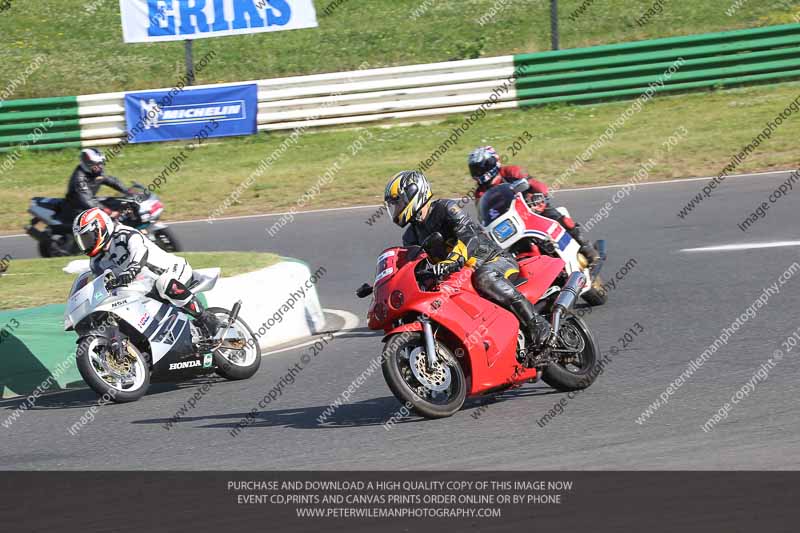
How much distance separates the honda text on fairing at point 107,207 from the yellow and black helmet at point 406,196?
8.04 metres

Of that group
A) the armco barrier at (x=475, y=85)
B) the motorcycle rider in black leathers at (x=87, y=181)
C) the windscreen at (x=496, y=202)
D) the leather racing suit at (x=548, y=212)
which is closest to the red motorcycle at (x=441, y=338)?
the windscreen at (x=496, y=202)

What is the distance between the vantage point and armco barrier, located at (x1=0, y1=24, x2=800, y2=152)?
22.5 metres

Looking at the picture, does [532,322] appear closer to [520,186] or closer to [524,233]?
[524,233]

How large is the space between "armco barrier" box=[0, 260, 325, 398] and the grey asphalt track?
28 centimetres

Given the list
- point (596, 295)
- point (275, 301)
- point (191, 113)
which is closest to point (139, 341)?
point (275, 301)

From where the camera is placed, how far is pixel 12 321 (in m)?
9.76

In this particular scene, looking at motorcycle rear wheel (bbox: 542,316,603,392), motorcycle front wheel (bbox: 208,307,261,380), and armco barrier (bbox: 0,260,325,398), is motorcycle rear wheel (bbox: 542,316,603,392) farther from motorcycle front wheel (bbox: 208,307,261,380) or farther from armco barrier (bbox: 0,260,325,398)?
armco barrier (bbox: 0,260,325,398)

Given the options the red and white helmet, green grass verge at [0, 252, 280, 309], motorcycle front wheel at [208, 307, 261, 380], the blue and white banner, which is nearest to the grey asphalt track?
motorcycle front wheel at [208, 307, 261, 380]

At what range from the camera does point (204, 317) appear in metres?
9.76

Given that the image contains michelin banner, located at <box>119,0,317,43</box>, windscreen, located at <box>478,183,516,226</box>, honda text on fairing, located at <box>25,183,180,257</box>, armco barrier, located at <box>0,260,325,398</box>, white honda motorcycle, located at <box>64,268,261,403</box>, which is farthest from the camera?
michelin banner, located at <box>119,0,317,43</box>

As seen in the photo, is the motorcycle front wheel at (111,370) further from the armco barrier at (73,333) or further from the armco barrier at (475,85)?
the armco barrier at (475,85)

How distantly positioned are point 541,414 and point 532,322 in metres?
0.65

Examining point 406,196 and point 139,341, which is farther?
point 139,341
